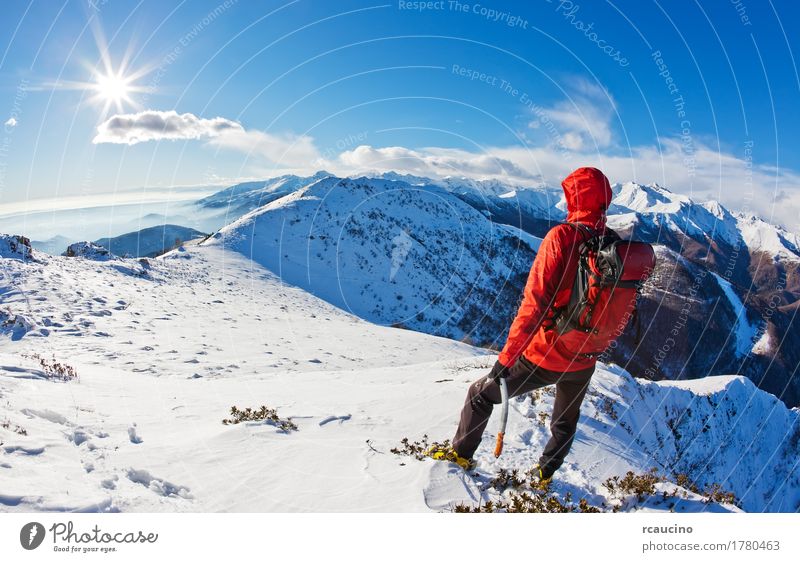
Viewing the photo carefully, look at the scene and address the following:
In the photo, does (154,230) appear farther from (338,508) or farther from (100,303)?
(338,508)

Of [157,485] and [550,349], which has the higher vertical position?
[550,349]

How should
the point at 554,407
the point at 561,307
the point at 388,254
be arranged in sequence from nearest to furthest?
1. the point at 561,307
2. the point at 554,407
3. the point at 388,254

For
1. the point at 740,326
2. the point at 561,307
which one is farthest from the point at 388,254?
the point at 740,326

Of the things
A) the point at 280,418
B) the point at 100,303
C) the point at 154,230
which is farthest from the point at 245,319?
the point at 154,230

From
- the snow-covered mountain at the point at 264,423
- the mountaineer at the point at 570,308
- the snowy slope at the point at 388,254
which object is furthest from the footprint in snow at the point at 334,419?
the snowy slope at the point at 388,254

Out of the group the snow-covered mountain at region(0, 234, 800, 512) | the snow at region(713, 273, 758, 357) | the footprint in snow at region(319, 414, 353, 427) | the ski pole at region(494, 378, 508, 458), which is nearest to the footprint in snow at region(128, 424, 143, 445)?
the snow-covered mountain at region(0, 234, 800, 512)

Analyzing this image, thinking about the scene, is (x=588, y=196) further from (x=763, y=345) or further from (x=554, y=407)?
(x=763, y=345)

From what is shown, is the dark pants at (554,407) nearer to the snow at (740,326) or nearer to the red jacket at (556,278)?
the red jacket at (556,278)

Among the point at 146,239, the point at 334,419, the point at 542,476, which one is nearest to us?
the point at 542,476

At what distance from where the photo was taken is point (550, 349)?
13.6ft

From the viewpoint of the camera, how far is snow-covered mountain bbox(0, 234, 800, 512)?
4.02 m

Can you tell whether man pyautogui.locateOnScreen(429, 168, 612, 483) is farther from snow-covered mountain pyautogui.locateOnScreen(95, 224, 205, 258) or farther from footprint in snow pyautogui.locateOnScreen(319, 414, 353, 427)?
snow-covered mountain pyautogui.locateOnScreen(95, 224, 205, 258)

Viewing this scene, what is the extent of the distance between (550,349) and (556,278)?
→ 0.75 meters
